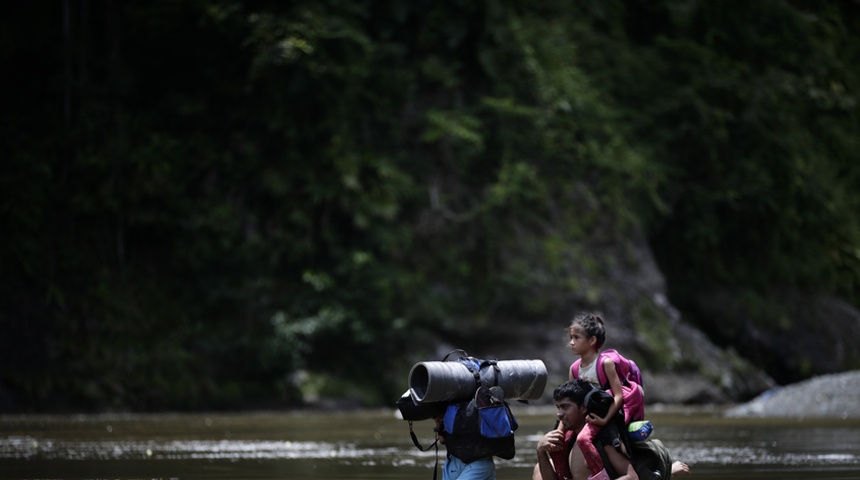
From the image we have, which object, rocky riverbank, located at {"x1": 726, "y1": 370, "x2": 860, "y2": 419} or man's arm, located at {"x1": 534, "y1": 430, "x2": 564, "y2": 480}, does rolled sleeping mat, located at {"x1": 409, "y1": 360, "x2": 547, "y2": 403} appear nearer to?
man's arm, located at {"x1": 534, "y1": 430, "x2": 564, "y2": 480}

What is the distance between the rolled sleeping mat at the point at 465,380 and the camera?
689 cm

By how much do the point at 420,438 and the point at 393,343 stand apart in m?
10.9

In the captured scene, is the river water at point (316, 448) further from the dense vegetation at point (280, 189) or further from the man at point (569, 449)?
the dense vegetation at point (280, 189)

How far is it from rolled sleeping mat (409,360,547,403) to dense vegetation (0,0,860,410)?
1663cm

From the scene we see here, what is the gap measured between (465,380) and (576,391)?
83cm

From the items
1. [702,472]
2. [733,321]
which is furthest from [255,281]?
[702,472]

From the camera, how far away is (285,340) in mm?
24281

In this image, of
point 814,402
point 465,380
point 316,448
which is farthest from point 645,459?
point 814,402

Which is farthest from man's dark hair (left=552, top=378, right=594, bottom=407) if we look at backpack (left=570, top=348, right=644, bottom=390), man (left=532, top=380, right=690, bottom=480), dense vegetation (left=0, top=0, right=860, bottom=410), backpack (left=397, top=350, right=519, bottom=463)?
dense vegetation (left=0, top=0, right=860, bottom=410)

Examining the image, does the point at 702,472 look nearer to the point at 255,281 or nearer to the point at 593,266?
the point at 255,281

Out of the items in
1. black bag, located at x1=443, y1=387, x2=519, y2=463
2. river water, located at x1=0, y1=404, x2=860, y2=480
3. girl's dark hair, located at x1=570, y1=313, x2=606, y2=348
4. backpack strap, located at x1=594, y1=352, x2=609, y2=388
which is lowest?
river water, located at x1=0, y1=404, x2=860, y2=480

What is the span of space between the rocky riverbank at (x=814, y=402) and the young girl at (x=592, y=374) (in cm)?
1415

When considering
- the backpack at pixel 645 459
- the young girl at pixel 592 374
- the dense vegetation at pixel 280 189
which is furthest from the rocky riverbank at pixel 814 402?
the young girl at pixel 592 374

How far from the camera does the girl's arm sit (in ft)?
24.0
